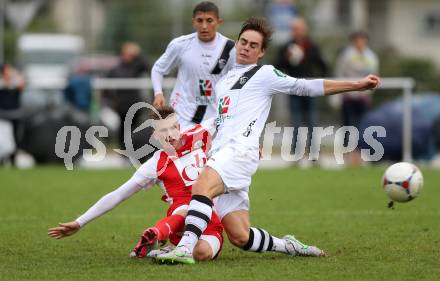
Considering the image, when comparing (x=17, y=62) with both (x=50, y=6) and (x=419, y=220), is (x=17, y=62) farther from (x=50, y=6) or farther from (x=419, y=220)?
(x=419, y=220)

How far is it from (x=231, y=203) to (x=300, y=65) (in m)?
10.0

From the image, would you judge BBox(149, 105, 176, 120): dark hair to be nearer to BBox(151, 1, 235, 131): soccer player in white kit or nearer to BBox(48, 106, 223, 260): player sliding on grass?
BBox(48, 106, 223, 260): player sliding on grass

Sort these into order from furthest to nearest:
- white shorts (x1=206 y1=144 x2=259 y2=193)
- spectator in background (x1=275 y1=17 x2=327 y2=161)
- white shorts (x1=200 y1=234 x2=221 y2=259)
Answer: spectator in background (x1=275 y1=17 x2=327 y2=161) < white shorts (x1=200 y1=234 x2=221 y2=259) < white shorts (x1=206 y1=144 x2=259 y2=193)

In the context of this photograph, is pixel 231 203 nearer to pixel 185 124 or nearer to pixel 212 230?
pixel 212 230

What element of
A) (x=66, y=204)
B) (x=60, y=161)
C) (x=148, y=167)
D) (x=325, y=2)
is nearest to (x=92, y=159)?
(x=60, y=161)

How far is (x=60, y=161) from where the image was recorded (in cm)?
1861

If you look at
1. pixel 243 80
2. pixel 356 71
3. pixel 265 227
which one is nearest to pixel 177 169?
pixel 243 80

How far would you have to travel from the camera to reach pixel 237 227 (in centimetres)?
747

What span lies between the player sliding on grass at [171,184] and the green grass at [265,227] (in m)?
0.20

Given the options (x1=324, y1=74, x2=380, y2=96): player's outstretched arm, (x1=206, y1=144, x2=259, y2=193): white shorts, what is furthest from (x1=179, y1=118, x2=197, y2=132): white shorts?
(x1=324, y1=74, x2=380, y2=96): player's outstretched arm

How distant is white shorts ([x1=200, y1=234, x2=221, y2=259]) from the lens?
7426 mm

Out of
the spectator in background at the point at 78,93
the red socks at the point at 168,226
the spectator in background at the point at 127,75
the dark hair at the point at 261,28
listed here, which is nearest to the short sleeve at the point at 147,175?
the red socks at the point at 168,226

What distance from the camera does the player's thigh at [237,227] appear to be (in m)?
7.46

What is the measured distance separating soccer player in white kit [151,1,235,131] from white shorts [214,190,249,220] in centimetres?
169
